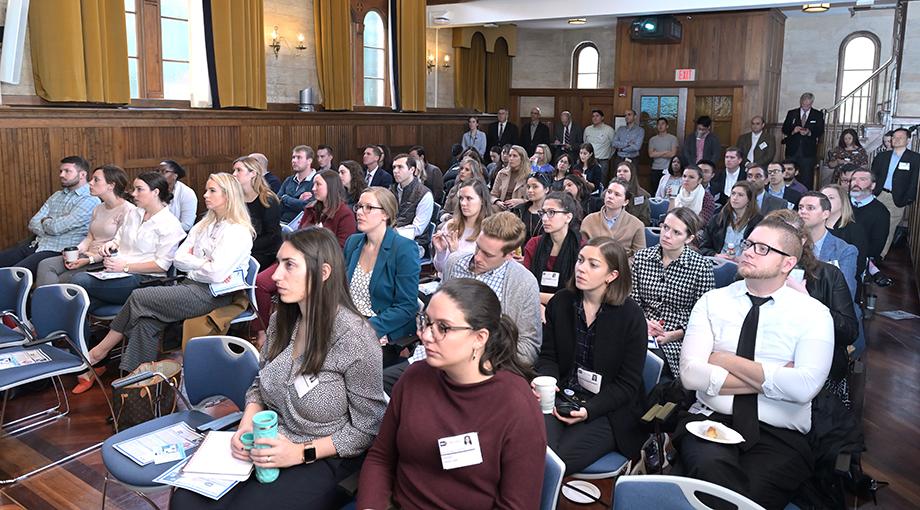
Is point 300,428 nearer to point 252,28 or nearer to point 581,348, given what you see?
point 581,348

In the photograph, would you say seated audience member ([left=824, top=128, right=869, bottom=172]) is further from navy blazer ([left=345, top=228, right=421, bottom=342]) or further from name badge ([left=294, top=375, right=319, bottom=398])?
name badge ([left=294, top=375, right=319, bottom=398])

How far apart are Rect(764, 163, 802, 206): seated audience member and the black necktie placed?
4.62 meters

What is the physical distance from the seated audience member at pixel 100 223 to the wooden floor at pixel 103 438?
0.96 meters

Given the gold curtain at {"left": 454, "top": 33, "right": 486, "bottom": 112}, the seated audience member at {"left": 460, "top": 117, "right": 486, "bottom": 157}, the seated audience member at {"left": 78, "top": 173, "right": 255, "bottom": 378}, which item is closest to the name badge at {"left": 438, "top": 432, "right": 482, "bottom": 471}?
the seated audience member at {"left": 78, "top": 173, "right": 255, "bottom": 378}

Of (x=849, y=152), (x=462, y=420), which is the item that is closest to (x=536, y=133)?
(x=849, y=152)

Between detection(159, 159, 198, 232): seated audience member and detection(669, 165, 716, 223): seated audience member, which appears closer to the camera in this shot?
detection(159, 159, 198, 232): seated audience member

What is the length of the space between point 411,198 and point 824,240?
3.85 metres

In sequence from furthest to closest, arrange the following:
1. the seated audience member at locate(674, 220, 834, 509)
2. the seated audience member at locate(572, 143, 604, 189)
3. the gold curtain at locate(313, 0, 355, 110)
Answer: the gold curtain at locate(313, 0, 355, 110)
the seated audience member at locate(572, 143, 604, 189)
the seated audience member at locate(674, 220, 834, 509)

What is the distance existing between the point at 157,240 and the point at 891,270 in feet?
26.2

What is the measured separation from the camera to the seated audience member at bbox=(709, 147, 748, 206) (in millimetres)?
8344

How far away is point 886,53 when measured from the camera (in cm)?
1377

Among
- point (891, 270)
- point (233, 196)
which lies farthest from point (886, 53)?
point (233, 196)

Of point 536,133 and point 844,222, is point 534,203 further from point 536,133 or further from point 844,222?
point 536,133

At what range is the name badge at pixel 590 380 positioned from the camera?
9.49ft
